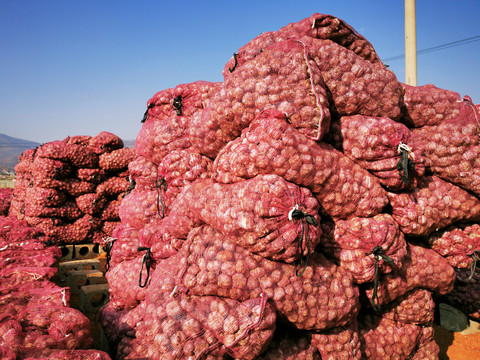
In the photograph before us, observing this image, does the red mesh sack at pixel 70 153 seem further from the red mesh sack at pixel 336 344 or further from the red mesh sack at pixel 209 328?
the red mesh sack at pixel 336 344

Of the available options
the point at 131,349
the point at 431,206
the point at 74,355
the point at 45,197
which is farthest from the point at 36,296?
the point at 45,197

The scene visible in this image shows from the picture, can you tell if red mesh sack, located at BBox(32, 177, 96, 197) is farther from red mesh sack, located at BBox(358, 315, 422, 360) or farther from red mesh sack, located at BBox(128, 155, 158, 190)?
red mesh sack, located at BBox(358, 315, 422, 360)

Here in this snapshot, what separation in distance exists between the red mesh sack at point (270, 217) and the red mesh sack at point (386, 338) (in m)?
1.24

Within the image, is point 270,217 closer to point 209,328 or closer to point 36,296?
point 209,328

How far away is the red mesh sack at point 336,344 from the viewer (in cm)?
248

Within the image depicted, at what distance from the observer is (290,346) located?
2449 millimetres

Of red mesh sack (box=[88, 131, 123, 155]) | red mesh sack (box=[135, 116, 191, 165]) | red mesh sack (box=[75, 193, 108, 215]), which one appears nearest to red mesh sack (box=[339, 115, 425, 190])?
red mesh sack (box=[135, 116, 191, 165])

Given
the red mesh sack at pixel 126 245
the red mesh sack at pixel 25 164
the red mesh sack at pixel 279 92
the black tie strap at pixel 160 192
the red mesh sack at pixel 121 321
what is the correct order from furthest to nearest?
the red mesh sack at pixel 25 164 < the red mesh sack at pixel 126 245 < the black tie strap at pixel 160 192 < the red mesh sack at pixel 121 321 < the red mesh sack at pixel 279 92

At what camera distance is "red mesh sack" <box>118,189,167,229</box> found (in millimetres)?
3207

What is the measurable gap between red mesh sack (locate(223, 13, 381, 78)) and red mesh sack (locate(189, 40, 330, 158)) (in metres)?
0.23

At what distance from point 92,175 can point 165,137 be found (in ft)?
14.0

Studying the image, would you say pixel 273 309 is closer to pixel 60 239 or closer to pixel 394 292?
pixel 394 292

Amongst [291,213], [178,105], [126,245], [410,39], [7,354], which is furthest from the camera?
[410,39]

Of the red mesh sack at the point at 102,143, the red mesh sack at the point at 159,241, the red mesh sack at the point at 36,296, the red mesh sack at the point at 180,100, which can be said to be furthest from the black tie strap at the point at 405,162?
the red mesh sack at the point at 102,143
